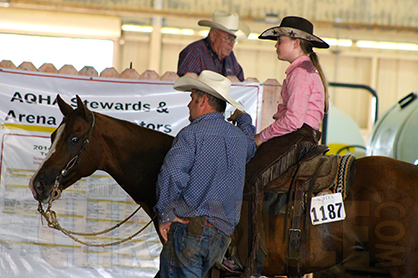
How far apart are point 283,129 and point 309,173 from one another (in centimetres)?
34

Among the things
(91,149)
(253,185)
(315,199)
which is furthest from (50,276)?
(315,199)

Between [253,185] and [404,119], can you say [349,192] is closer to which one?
[253,185]

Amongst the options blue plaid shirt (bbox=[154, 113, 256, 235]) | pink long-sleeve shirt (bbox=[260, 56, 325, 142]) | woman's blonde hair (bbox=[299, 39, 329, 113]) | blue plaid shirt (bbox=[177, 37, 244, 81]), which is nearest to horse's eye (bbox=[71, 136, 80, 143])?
blue plaid shirt (bbox=[154, 113, 256, 235])

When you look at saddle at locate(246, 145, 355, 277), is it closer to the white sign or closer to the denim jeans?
the white sign

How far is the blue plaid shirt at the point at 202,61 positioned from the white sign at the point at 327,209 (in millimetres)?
2191

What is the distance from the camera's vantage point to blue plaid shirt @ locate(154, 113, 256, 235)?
2.50 meters

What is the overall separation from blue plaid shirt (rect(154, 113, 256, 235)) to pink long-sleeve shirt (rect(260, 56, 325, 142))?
0.56 m

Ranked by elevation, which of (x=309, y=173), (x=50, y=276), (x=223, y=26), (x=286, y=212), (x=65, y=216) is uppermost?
(x=223, y=26)

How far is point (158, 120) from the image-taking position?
4.51 meters

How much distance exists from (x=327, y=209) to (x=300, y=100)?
2.33 feet

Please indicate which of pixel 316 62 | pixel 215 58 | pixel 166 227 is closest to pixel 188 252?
pixel 166 227

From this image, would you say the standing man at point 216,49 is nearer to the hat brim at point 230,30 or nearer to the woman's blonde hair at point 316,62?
the hat brim at point 230,30

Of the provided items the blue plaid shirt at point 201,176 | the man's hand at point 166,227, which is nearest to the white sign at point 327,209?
the blue plaid shirt at point 201,176

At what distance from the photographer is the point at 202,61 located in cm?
466
